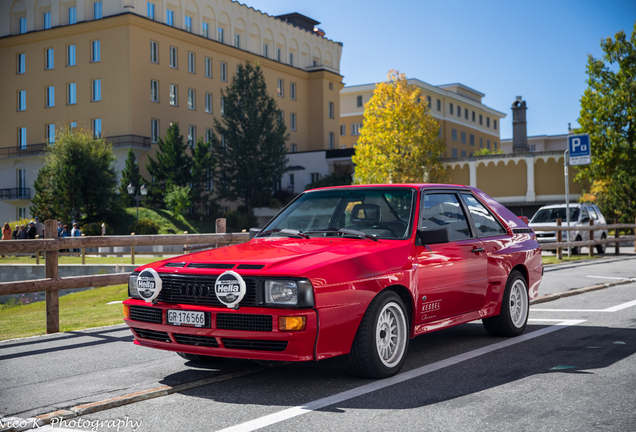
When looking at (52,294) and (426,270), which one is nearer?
(426,270)

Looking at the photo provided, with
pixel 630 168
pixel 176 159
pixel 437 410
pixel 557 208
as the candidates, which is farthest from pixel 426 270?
pixel 176 159

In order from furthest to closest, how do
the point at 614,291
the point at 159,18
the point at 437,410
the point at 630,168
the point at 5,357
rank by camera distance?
the point at 159,18 < the point at 630,168 < the point at 614,291 < the point at 5,357 < the point at 437,410

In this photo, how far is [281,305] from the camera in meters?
4.76

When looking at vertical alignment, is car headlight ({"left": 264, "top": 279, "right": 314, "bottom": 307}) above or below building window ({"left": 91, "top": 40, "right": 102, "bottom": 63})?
below

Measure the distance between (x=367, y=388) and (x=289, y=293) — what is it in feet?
3.25

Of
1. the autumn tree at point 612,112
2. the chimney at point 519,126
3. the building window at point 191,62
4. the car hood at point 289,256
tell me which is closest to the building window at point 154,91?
the building window at point 191,62

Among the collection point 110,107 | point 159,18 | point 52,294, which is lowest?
point 52,294

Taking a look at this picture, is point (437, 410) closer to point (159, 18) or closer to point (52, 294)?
point (52, 294)

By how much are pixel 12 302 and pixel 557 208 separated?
66.5 feet

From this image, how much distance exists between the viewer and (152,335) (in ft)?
17.6

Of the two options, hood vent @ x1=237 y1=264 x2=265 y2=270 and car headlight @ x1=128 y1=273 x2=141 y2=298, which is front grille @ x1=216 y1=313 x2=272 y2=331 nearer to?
hood vent @ x1=237 y1=264 x2=265 y2=270

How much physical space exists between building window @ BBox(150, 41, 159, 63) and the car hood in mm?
53796

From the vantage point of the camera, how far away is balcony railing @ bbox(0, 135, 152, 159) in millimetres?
Result: 53781

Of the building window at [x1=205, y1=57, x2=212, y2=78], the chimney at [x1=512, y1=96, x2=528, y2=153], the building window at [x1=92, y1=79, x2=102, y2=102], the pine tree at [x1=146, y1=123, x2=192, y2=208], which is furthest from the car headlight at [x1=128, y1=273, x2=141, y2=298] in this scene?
the chimney at [x1=512, y1=96, x2=528, y2=153]
